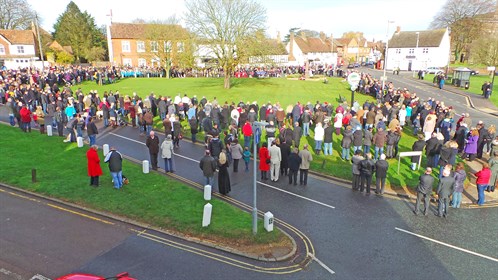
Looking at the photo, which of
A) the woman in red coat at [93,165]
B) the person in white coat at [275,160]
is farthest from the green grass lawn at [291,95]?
the woman in red coat at [93,165]

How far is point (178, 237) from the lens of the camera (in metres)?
10.4

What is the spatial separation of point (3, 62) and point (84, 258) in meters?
67.8

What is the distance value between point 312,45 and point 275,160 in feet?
267

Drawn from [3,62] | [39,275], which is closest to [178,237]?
[39,275]

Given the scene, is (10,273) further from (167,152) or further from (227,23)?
(227,23)

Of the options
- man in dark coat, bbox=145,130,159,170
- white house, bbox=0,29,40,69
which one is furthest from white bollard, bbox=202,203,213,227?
white house, bbox=0,29,40,69

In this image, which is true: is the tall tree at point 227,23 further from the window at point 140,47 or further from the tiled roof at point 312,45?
the tiled roof at point 312,45

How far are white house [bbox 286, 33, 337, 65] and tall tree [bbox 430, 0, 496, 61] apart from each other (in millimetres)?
27134

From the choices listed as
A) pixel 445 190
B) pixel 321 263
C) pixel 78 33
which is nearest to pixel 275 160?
pixel 321 263

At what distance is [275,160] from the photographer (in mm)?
14453

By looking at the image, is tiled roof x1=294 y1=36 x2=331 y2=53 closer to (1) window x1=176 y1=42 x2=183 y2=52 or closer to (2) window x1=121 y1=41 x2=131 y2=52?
(2) window x1=121 y1=41 x2=131 y2=52

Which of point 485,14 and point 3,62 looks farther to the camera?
point 485,14

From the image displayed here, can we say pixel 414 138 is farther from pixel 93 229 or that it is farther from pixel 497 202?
pixel 93 229

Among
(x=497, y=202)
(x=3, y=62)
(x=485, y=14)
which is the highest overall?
(x=485, y=14)
